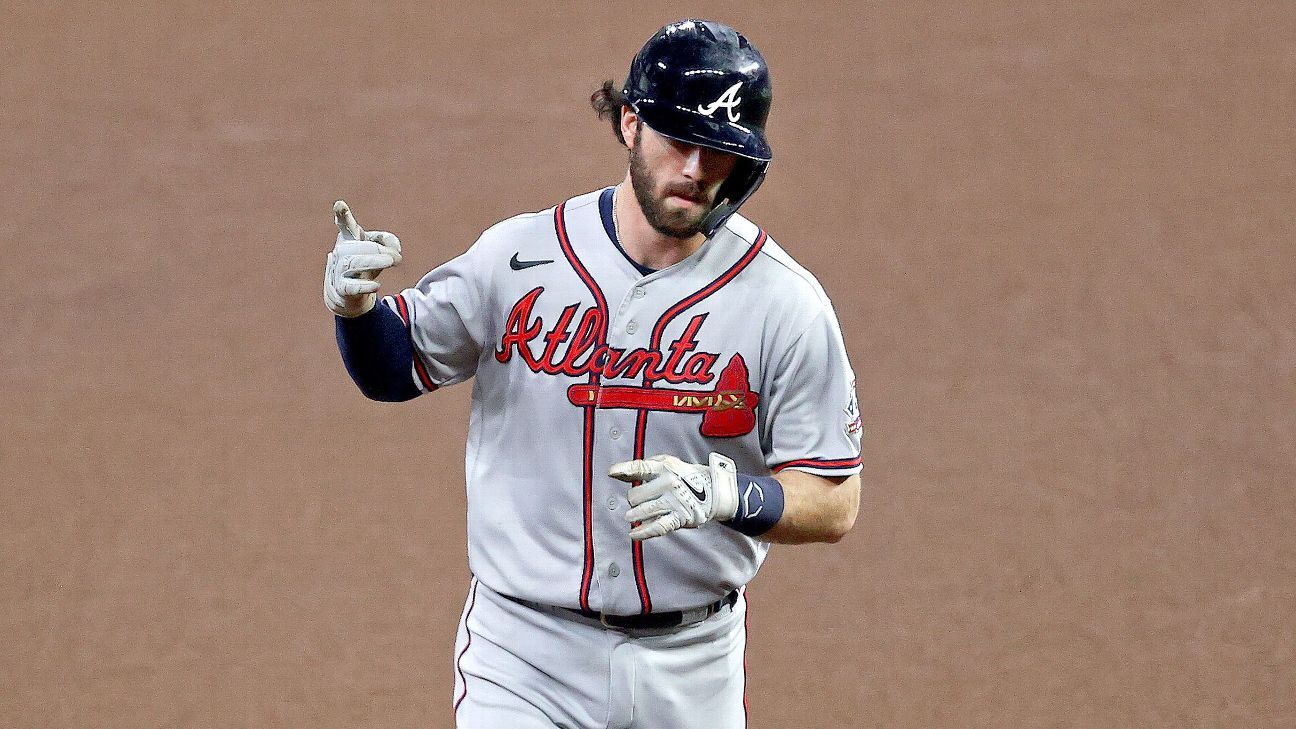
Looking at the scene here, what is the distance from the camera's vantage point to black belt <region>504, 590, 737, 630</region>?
9.72ft

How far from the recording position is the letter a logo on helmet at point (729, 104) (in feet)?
8.81

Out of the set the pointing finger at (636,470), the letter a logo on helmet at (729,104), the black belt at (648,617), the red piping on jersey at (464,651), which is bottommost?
the red piping on jersey at (464,651)

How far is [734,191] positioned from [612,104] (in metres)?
0.35

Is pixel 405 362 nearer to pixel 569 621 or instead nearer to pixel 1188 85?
pixel 569 621

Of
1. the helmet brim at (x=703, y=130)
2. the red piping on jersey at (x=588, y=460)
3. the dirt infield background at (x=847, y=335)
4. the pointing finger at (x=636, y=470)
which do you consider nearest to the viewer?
the pointing finger at (x=636, y=470)

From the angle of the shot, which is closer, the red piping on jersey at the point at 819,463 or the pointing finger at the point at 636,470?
the pointing finger at the point at 636,470

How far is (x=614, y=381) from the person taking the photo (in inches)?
114

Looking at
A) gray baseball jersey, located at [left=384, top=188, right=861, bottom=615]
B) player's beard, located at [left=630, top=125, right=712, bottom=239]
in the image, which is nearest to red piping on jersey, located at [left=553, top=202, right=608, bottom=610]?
gray baseball jersey, located at [left=384, top=188, right=861, bottom=615]

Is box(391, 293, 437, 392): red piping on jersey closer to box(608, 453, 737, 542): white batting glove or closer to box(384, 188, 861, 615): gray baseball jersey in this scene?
box(384, 188, 861, 615): gray baseball jersey

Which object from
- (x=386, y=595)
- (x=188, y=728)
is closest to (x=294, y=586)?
(x=386, y=595)

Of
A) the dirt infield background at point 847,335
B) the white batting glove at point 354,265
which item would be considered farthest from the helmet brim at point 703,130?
the dirt infield background at point 847,335

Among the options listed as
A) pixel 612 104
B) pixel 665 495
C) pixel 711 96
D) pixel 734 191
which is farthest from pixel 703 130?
pixel 665 495

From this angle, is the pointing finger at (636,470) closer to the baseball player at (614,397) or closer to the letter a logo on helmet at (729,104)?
the baseball player at (614,397)

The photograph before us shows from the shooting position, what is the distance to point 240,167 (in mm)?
7742
